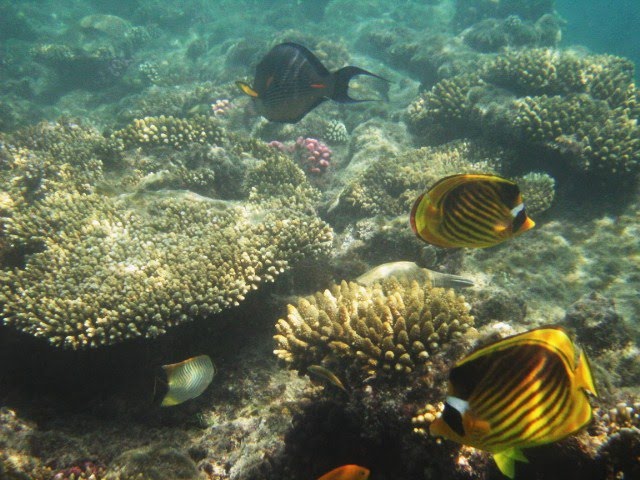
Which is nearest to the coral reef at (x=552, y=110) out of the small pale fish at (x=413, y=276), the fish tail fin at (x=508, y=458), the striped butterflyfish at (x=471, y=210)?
the small pale fish at (x=413, y=276)

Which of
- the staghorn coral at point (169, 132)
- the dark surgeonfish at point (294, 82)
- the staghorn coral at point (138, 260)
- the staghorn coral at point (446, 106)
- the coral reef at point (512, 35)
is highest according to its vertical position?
the coral reef at point (512, 35)

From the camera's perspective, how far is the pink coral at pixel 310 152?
8767 mm

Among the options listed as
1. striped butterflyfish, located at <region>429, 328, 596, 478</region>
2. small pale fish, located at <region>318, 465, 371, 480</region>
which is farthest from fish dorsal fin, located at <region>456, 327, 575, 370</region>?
small pale fish, located at <region>318, 465, 371, 480</region>

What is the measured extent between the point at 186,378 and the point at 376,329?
202 centimetres

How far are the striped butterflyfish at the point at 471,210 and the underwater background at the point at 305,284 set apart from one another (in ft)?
2.94

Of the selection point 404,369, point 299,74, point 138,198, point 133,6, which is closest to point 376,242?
point 404,369

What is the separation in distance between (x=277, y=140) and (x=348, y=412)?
797 cm

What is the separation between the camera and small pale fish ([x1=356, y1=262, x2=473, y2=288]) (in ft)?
14.7

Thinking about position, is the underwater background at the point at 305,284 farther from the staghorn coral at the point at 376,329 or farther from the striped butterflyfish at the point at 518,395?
the striped butterflyfish at the point at 518,395

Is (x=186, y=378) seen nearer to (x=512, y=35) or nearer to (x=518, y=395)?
(x=518, y=395)

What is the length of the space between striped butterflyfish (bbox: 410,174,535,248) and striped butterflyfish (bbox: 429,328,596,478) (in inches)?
26.9

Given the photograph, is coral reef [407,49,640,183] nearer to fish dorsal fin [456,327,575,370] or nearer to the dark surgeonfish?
the dark surgeonfish

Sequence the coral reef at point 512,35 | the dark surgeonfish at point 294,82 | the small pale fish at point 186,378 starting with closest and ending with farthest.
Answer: the dark surgeonfish at point 294,82 < the small pale fish at point 186,378 < the coral reef at point 512,35

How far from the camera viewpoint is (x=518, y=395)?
142 cm
